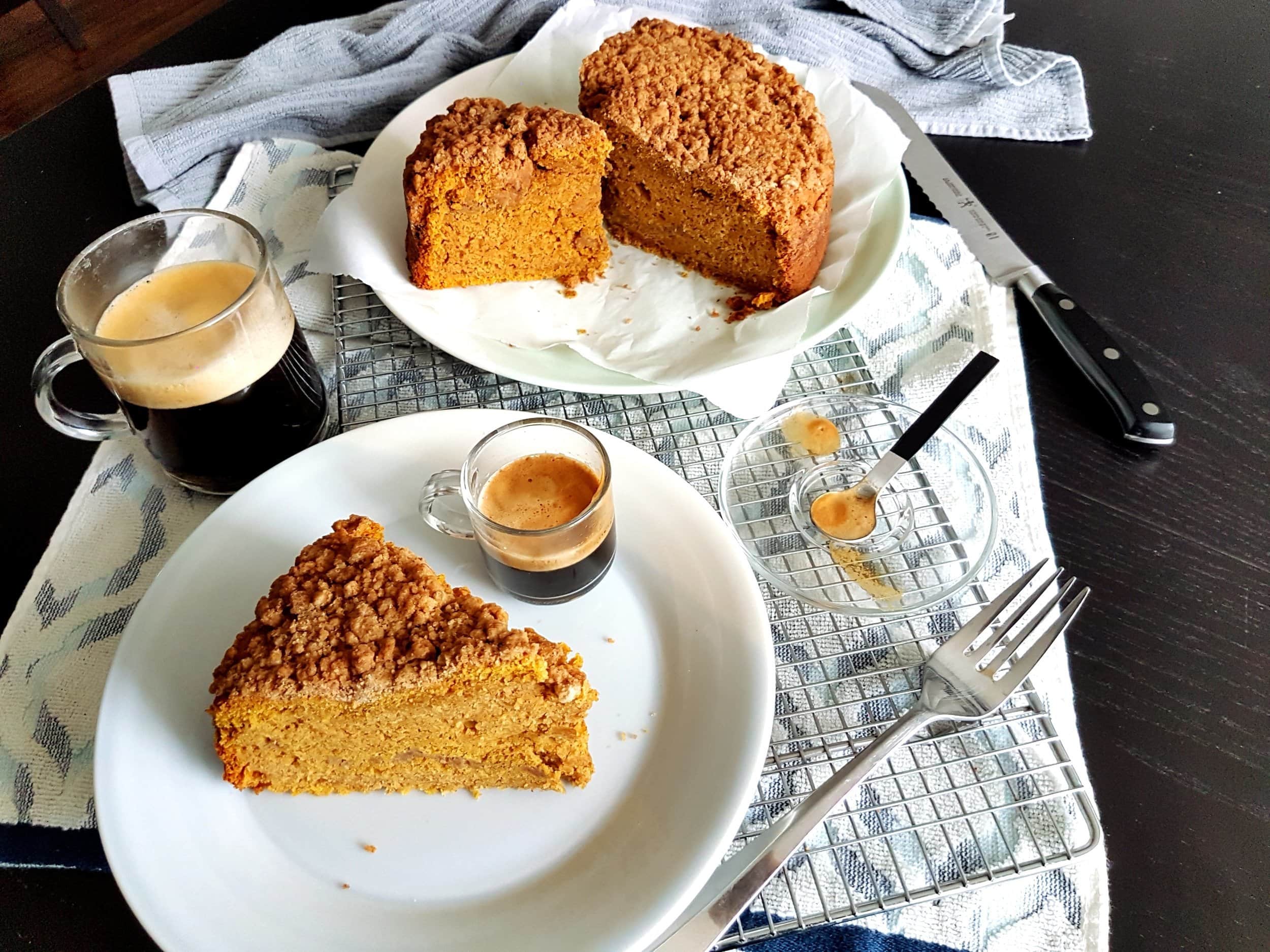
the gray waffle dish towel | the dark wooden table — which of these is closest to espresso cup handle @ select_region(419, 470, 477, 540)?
the dark wooden table

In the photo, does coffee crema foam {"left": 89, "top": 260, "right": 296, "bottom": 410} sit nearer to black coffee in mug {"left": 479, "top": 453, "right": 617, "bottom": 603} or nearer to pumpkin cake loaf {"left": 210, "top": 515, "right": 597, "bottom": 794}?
pumpkin cake loaf {"left": 210, "top": 515, "right": 597, "bottom": 794}

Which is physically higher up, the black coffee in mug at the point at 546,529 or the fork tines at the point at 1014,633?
the black coffee in mug at the point at 546,529

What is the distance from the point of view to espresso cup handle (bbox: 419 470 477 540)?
1697 mm

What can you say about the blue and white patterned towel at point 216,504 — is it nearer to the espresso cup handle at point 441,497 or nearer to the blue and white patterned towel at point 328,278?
the blue and white patterned towel at point 328,278

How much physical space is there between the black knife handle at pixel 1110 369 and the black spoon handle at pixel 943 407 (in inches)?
18.3

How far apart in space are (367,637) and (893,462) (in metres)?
1.11

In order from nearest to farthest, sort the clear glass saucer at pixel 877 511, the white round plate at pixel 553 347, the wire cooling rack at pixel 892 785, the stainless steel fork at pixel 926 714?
the stainless steel fork at pixel 926 714 → the wire cooling rack at pixel 892 785 → the clear glass saucer at pixel 877 511 → the white round plate at pixel 553 347

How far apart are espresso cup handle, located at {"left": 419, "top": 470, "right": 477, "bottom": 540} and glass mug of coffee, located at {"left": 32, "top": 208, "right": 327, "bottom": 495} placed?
42cm

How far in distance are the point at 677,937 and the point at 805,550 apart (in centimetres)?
80

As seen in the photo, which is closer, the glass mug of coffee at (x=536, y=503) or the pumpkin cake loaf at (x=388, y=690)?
the pumpkin cake loaf at (x=388, y=690)

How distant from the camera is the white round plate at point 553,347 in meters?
2.06

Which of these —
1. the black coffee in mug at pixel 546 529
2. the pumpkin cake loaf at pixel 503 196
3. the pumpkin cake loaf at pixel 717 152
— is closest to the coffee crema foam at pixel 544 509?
the black coffee in mug at pixel 546 529

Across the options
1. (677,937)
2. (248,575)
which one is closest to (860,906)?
(677,937)

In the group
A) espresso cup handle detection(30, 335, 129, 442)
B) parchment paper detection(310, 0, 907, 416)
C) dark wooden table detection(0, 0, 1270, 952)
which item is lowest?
dark wooden table detection(0, 0, 1270, 952)
